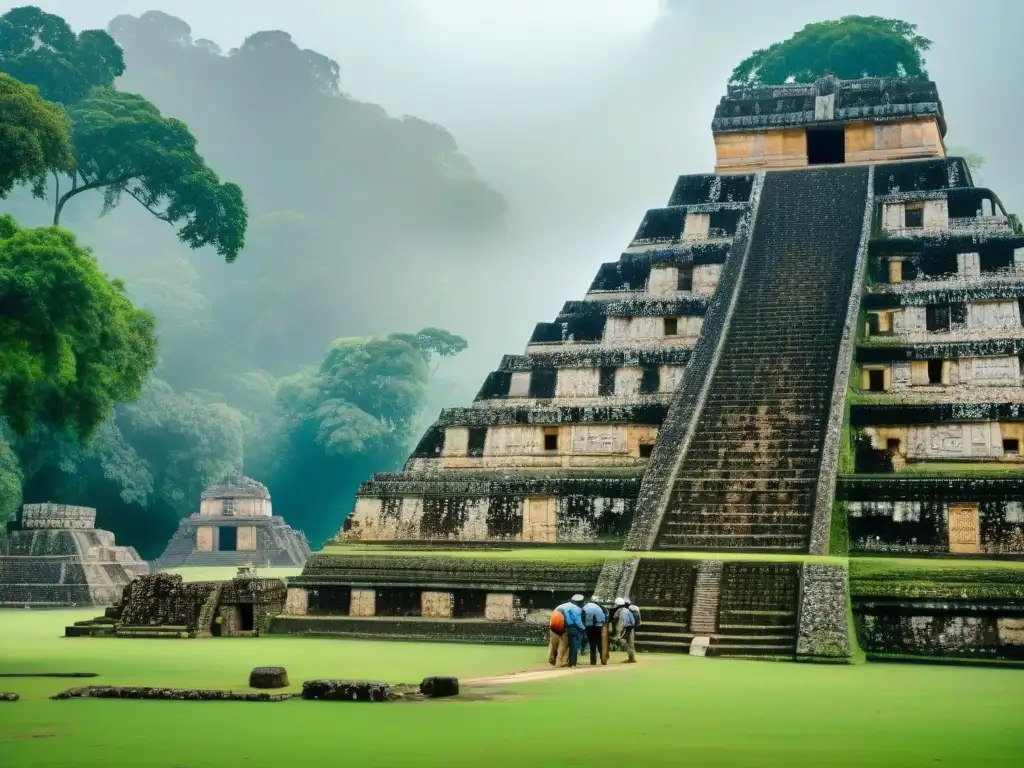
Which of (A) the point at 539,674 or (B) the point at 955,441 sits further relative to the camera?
(B) the point at 955,441

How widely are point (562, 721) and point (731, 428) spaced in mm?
11281

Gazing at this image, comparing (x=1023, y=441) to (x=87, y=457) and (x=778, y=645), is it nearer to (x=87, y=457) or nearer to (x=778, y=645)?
(x=778, y=645)

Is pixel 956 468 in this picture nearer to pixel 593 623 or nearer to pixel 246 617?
pixel 593 623

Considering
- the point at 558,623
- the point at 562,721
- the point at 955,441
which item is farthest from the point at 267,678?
the point at 955,441

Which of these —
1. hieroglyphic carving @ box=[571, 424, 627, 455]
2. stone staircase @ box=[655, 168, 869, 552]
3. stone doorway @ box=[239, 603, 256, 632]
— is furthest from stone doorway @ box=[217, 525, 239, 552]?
stone doorway @ box=[239, 603, 256, 632]

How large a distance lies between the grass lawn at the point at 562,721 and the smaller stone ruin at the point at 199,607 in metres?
4.70

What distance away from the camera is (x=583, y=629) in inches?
543

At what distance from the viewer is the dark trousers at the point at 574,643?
13648 mm

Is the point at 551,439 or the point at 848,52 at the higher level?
the point at 848,52

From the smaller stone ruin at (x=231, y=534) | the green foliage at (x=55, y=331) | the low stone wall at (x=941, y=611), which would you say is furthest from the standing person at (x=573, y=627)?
the smaller stone ruin at (x=231, y=534)

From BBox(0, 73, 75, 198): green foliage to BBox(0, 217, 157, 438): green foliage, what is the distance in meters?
1.58

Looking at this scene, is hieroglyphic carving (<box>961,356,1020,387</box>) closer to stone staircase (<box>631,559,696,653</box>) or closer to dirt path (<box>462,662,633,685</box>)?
stone staircase (<box>631,559,696,653</box>)

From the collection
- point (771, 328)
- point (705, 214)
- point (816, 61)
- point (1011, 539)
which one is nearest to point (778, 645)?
point (1011, 539)

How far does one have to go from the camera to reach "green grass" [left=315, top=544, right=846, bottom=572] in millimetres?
16297
